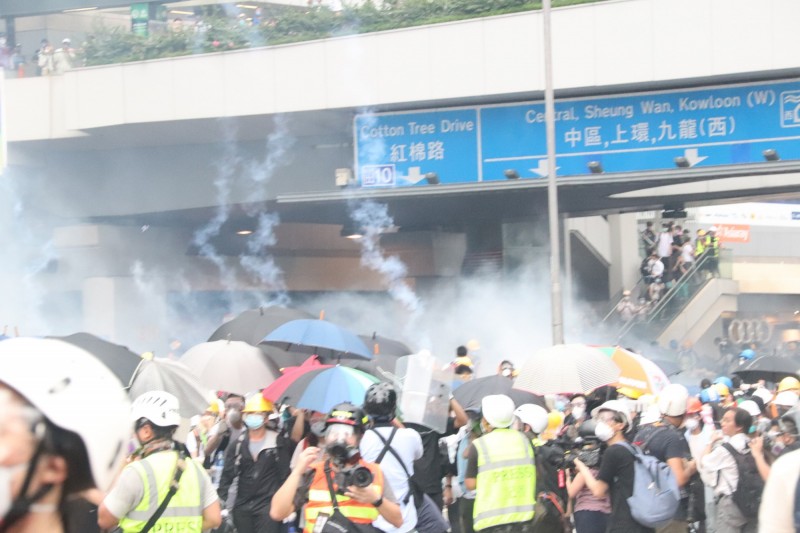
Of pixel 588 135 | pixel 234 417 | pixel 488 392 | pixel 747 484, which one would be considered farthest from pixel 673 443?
pixel 588 135

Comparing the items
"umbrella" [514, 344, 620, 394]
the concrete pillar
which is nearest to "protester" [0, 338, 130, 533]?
"umbrella" [514, 344, 620, 394]

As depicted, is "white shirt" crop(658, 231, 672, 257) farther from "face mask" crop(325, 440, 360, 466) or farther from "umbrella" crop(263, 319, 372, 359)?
"face mask" crop(325, 440, 360, 466)

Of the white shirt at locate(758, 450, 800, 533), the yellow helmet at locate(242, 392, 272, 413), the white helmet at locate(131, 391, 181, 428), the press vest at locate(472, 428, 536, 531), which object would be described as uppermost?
the white helmet at locate(131, 391, 181, 428)

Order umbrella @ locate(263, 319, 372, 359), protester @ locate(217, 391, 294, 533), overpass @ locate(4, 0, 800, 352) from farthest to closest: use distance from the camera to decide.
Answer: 1. overpass @ locate(4, 0, 800, 352)
2. umbrella @ locate(263, 319, 372, 359)
3. protester @ locate(217, 391, 294, 533)

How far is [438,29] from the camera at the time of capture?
19.2 m

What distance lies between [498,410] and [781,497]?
3322 mm

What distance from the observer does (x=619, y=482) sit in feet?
23.8

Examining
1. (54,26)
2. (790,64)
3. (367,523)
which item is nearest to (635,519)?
(367,523)

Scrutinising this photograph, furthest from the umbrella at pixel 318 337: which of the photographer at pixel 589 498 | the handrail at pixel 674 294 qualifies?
the handrail at pixel 674 294

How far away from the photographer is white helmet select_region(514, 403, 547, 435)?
8.01 metres

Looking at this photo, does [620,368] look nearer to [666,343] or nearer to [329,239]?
[666,343]

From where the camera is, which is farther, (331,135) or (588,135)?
(331,135)

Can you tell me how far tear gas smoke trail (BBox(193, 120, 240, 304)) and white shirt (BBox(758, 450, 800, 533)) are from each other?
17.9m

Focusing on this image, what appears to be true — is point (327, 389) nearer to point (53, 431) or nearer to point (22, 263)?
point (53, 431)
